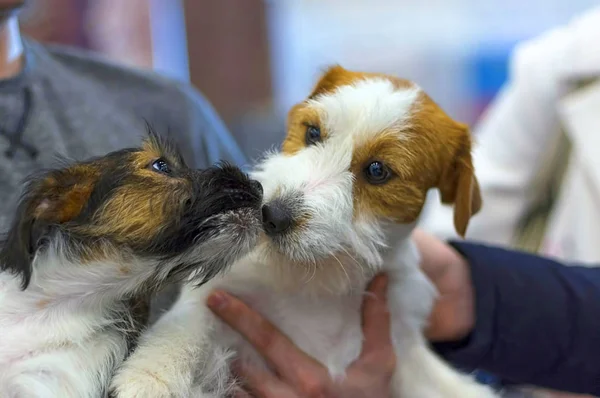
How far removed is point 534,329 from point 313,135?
A: 721 mm

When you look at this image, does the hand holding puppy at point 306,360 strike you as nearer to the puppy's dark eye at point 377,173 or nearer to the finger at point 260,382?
the finger at point 260,382

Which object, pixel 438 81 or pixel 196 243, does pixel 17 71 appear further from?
pixel 438 81

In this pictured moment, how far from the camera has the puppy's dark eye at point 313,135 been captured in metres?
1.26

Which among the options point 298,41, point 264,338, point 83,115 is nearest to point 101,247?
point 264,338

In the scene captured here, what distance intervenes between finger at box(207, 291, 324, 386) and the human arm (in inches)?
17.1

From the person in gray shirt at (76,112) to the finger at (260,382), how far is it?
215 mm

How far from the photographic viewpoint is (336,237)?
45.9 inches

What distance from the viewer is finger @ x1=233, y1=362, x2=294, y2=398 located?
1249mm

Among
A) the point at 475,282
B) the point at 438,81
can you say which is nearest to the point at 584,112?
the point at 475,282

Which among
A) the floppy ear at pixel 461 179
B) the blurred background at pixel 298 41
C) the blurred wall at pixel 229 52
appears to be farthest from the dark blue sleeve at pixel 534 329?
the blurred wall at pixel 229 52

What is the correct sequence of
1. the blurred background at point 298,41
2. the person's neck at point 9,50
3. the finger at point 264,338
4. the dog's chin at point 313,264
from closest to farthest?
the dog's chin at point 313,264 < the finger at point 264,338 < the person's neck at point 9,50 < the blurred background at point 298,41

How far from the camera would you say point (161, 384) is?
1.06 m

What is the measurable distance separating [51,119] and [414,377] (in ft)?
3.18

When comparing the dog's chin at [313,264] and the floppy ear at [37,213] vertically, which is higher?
the floppy ear at [37,213]
